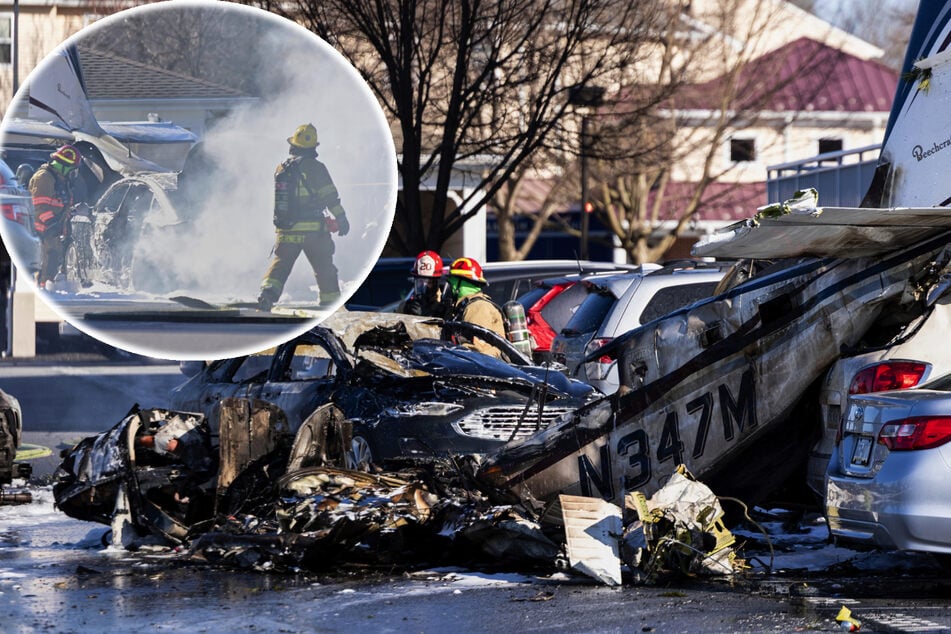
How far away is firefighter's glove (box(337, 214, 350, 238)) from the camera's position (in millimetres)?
6922

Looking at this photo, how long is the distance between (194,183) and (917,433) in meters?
3.61

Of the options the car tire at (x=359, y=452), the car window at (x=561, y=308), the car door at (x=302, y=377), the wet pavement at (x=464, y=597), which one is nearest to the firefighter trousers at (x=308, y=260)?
the wet pavement at (x=464, y=597)

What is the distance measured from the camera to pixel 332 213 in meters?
6.91

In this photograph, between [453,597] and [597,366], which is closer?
[453,597]

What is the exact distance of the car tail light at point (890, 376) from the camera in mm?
7656

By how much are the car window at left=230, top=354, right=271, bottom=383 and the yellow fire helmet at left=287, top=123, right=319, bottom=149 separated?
5.43m

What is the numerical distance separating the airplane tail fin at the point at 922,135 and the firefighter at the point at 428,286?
405cm

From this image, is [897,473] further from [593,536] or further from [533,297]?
[533,297]

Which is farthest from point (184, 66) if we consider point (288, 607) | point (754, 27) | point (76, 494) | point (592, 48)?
point (754, 27)

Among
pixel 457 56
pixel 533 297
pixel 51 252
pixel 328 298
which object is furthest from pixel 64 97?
pixel 457 56

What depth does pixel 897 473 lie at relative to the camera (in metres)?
6.97

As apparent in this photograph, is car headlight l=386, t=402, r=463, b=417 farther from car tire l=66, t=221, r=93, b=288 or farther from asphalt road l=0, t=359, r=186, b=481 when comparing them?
asphalt road l=0, t=359, r=186, b=481

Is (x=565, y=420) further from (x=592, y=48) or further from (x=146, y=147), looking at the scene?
(x=592, y=48)

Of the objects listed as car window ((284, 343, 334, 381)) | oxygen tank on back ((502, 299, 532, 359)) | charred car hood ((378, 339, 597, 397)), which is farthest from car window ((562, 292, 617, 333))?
car window ((284, 343, 334, 381))
